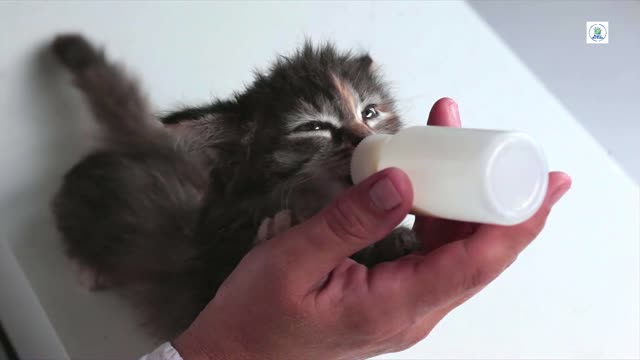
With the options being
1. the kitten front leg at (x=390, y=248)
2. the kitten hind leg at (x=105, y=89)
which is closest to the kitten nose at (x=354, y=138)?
the kitten front leg at (x=390, y=248)

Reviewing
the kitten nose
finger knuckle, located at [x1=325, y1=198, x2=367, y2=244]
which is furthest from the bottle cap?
the kitten nose

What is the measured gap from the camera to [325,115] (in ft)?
3.17

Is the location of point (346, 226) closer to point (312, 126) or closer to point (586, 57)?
point (312, 126)

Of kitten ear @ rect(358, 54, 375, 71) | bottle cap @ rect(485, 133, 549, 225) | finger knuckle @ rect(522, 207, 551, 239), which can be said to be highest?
kitten ear @ rect(358, 54, 375, 71)

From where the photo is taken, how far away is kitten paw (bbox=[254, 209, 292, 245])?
99cm

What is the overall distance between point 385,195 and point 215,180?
0.52 metres

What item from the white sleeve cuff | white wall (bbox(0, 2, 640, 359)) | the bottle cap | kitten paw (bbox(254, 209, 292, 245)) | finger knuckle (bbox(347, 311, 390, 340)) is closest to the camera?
the bottle cap

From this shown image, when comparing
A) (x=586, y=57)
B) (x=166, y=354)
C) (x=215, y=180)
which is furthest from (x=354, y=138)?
(x=586, y=57)

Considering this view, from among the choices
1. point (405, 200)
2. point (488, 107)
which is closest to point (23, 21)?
point (488, 107)

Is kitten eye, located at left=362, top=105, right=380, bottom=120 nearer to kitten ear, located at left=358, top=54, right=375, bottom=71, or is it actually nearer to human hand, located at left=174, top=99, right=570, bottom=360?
kitten ear, located at left=358, top=54, right=375, bottom=71

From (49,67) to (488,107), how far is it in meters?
1.13

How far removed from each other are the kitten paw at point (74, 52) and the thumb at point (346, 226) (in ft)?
3.26

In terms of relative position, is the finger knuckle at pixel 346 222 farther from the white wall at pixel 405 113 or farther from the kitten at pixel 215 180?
the white wall at pixel 405 113

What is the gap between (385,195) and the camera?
64 centimetres
